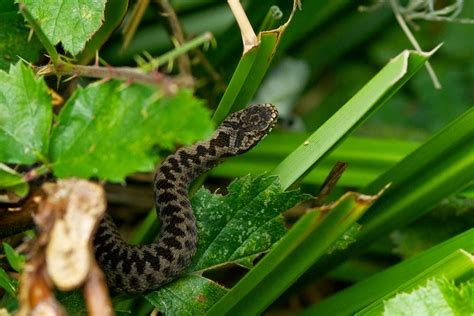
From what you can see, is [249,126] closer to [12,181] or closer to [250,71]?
[250,71]

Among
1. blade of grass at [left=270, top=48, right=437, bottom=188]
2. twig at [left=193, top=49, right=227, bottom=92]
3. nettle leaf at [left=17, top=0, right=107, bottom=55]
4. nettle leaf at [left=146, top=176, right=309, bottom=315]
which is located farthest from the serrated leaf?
twig at [left=193, top=49, right=227, bottom=92]

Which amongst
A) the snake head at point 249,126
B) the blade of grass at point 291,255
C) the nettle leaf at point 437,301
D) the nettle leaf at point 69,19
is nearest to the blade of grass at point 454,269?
the nettle leaf at point 437,301

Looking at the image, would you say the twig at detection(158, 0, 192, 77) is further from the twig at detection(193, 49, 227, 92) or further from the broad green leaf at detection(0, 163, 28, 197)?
the broad green leaf at detection(0, 163, 28, 197)

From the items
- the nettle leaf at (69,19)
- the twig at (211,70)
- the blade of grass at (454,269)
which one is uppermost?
the twig at (211,70)

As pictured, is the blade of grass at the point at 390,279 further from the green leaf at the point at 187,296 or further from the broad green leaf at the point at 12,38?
the broad green leaf at the point at 12,38

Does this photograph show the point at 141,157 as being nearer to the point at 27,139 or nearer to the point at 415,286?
the point at 27,139

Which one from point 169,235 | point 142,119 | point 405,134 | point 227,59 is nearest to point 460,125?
point 169,235
